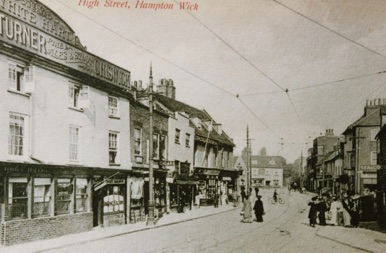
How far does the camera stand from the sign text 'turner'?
8.88 meters

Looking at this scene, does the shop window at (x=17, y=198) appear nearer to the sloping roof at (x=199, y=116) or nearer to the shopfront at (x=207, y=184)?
the sloping roof at (x=199, y=116)

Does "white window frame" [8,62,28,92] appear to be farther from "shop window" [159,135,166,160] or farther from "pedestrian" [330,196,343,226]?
"pedestrian" [330,196,343,226]

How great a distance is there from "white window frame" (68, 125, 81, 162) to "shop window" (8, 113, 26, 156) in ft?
6.35

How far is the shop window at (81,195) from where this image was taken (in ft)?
40.2

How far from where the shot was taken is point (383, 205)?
48.7 feet

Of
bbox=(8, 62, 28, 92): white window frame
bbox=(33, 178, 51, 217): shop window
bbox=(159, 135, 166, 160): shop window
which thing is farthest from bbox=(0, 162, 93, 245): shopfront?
bbox=(159, 135, 166, 160): shop window

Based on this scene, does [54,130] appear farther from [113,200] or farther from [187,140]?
[187,140]

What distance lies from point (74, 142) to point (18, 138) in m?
2.35

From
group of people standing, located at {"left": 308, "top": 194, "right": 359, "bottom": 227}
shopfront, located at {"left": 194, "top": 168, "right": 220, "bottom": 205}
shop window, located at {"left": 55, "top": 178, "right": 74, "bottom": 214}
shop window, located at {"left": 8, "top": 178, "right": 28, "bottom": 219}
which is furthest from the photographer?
shopfront, located at {"left": 194, "top": 168, "right": 220, "bottom": 205}

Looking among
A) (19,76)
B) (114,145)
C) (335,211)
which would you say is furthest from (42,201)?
(335,211)

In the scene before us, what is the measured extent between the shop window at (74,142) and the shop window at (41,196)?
44.9 inches

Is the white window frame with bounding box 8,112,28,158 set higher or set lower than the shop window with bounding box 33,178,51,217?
higher

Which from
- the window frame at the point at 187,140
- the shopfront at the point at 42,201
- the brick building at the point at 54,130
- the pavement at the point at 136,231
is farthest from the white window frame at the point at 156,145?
the shopfront at the point at 42,201

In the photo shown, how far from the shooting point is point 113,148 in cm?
1416
